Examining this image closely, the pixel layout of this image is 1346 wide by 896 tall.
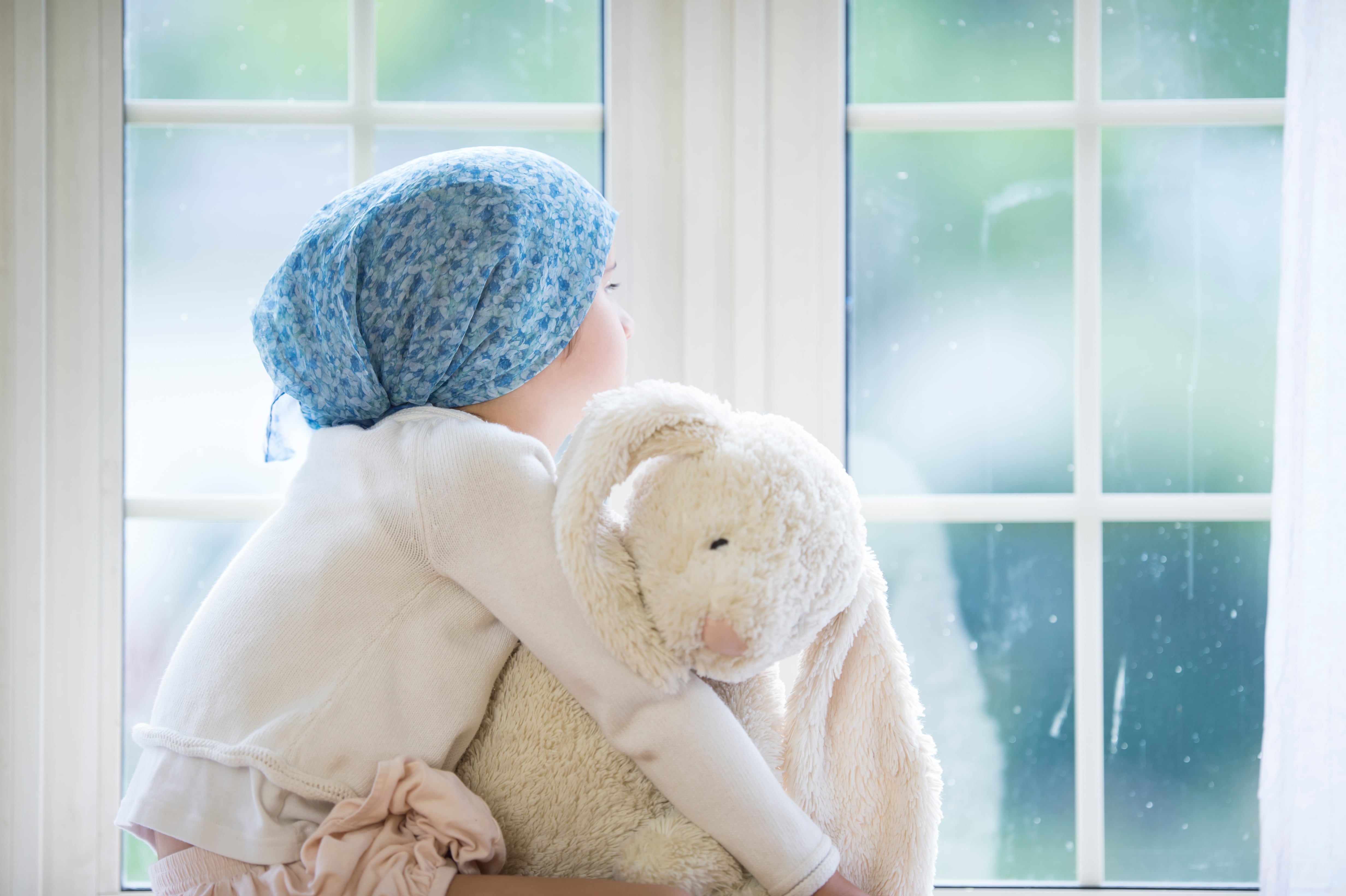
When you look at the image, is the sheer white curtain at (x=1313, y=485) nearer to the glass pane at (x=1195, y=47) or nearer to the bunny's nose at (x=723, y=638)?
the glass pane at (x=1195, y=47)

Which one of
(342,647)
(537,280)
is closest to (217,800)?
(342,647)

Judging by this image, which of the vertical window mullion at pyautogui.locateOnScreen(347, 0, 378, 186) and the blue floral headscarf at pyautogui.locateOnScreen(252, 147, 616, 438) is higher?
the vertical window mullion at pyautogui.locateOnScreen(347, 0, 378, 186)

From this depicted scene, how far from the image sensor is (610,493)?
0.62 m

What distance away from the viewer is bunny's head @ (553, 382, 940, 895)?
0.60m

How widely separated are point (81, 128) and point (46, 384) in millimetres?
336

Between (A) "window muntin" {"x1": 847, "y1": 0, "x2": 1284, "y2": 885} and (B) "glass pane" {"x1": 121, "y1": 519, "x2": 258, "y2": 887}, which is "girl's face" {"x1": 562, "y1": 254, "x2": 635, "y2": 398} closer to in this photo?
(A) "window muntin" {"x1": 847, "y1": 0, "x2": 1284, "y2": 885}

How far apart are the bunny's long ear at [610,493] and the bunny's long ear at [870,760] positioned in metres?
0.15

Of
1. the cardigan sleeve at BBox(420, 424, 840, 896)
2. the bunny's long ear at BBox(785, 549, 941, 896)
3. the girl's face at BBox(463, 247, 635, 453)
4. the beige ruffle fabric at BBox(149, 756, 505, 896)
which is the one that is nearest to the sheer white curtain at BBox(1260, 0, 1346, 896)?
the bunny's long ear at BBox(785, 549, 941, 896)

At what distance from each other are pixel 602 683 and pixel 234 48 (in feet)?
3.34

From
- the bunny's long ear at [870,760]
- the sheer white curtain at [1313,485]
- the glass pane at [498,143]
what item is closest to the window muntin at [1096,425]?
the sheer white curtain at [1313,485]

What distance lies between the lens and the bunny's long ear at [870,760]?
0.70 m

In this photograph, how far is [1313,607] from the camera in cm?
98

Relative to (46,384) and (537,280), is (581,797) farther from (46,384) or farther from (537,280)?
(46,384)

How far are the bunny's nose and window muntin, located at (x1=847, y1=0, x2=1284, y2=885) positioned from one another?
595 mm
